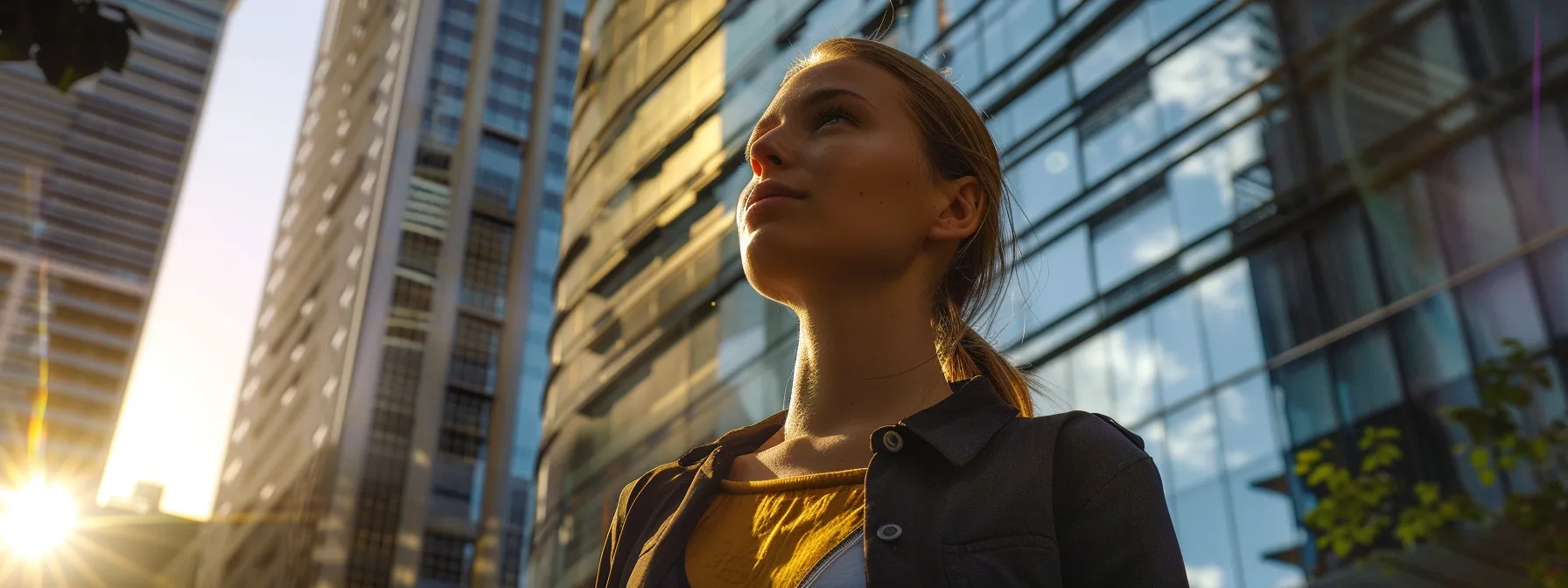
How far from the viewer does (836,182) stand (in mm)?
1596

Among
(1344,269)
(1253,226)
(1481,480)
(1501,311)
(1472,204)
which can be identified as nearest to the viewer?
(1481,480)

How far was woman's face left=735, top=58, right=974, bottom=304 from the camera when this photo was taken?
5.19 feet

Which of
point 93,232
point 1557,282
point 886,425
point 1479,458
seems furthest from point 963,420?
point 93,232

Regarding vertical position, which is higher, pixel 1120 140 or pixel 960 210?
pixel 1120 140

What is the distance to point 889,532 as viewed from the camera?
4.29ft

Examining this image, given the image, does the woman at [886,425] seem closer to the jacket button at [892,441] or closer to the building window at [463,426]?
the jacket button at [892,441]

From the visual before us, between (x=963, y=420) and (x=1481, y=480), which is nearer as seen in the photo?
(x=963, y=420)

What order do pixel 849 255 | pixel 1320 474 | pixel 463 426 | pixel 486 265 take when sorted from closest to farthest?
pixel 849 255 < pixel 1320 474 < pixel 463 426 < pixel 486 265

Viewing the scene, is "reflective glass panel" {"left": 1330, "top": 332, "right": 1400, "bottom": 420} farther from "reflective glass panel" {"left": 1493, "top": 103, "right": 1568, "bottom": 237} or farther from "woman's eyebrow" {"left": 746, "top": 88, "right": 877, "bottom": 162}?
"woman's eyebrow" {"left": 746, "top": 88, "right": 877, "bottom": 162}

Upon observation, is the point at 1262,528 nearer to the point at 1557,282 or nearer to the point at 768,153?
the point at 1557,282

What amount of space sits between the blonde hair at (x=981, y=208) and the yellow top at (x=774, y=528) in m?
0.34

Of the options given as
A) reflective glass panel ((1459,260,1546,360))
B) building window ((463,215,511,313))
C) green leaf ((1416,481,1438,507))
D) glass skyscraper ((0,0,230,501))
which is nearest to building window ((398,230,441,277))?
building window ((463,215,511,313))

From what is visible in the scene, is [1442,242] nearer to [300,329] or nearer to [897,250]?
[897,250]

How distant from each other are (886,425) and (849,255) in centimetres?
22
